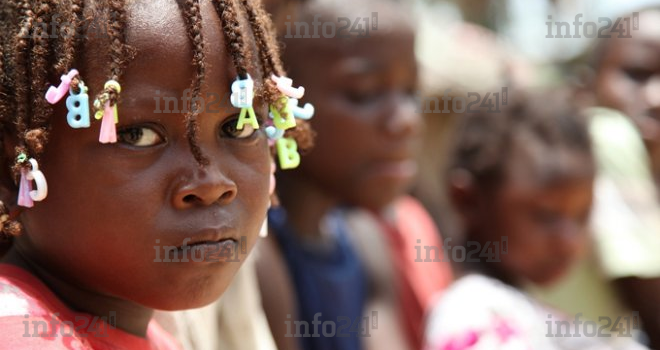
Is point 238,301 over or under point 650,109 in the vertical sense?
under

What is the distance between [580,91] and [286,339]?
2637mm

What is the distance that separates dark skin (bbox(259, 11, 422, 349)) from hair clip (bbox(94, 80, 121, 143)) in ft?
4.90

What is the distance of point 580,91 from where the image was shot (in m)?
4.80

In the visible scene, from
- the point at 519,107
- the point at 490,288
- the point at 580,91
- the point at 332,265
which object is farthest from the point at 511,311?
the point at 580,91

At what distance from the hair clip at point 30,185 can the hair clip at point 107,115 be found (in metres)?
0.12

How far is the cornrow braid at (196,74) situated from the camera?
59.7 inches

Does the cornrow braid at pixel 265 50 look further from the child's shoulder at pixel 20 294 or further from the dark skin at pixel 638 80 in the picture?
the dark skin at pixel 638 80

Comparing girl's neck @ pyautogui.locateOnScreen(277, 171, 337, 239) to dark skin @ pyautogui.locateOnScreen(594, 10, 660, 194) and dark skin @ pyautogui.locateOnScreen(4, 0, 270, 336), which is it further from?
dark skin @ pyautogui.locateOnScreen(594, 10, 660, 194)

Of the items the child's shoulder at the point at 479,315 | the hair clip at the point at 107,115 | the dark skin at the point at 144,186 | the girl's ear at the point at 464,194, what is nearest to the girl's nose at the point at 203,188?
the dark skin at the point at 144,186

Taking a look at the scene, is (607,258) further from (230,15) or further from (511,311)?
(230,15)

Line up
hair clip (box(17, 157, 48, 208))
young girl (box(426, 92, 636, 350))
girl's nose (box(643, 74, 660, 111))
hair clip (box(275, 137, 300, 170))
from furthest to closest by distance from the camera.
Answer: girl's nose (box(643, 74, 660, 111)) < young girl (box(426, 92, 636, 350)) < hair clip (box(275, 137, 300, 170)) < hair clip (box(17, 157, 48, 208))

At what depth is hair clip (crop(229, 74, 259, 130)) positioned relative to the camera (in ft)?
5.09

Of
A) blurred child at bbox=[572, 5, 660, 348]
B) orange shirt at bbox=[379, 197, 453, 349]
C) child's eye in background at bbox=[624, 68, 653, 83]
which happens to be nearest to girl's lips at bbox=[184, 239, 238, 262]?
orange shirt at bbox=[379, 197, 453, 349]

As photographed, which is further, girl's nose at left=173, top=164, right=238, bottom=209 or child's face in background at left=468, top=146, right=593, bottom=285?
child's face in background at left=468, top=146, right=593, bottom=285
